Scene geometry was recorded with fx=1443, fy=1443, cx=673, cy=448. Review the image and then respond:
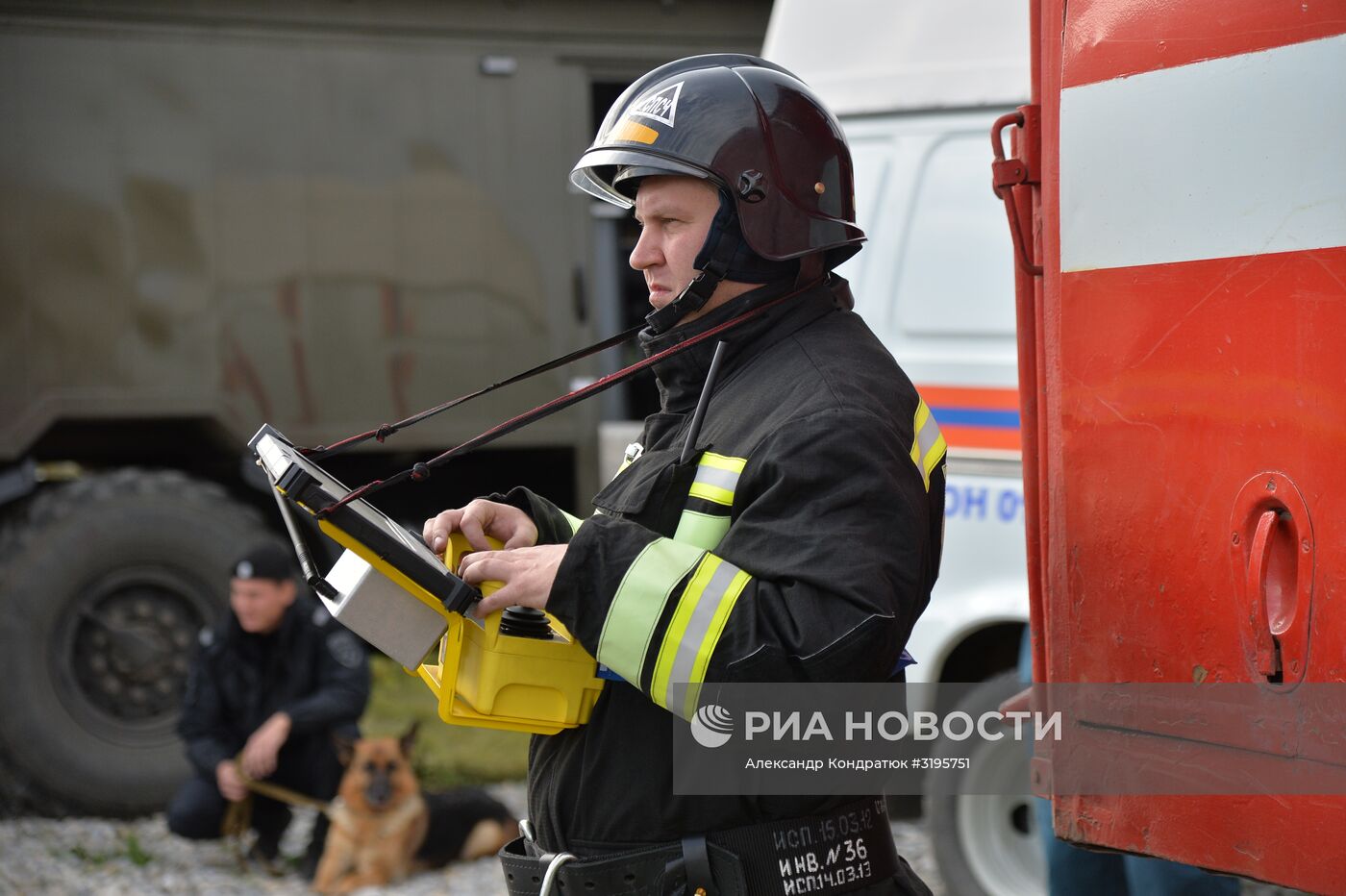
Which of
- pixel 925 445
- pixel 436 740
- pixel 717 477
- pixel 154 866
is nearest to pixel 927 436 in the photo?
pixel 925 445

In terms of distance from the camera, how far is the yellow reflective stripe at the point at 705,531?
1854mm

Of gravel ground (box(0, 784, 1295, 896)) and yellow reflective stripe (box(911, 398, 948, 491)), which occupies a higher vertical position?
yellow reflective stripe (box(911, 398, 948, 491))

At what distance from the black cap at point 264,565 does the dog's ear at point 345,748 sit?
0.63 m

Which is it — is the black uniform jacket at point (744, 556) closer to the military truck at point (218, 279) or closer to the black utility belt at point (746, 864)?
the black utility belt at point (746, 864)

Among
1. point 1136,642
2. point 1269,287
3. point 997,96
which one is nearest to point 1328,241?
point 1269,287

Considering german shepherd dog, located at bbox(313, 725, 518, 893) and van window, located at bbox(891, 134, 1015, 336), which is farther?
german shepherd dog, located at bbox(313, 725, 518, 893)

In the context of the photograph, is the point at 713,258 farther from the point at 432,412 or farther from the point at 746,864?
the point at 746,864

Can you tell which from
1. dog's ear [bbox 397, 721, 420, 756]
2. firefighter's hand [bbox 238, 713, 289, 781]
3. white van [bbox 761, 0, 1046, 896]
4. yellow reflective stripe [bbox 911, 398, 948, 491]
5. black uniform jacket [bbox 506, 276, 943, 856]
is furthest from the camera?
dog's ear [bbox 397, 721, 420, 756]

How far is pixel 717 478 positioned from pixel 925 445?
316 mm

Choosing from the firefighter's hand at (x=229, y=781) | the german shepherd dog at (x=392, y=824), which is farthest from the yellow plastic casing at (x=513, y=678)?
the firefighter's hand at (x=229, y=781)

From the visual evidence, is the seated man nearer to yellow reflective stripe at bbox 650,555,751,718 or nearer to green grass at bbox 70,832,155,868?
green grass at bbox 70,832,155,868

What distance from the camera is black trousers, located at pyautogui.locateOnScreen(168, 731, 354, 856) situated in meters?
5.29

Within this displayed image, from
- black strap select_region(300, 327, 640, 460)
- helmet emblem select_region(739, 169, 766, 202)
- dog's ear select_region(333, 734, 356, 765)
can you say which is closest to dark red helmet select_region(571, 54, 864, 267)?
helmet emblem select_region(739, 169, 766, 202)

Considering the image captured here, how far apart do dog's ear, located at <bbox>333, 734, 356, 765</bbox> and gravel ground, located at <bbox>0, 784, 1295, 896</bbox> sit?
45cm
